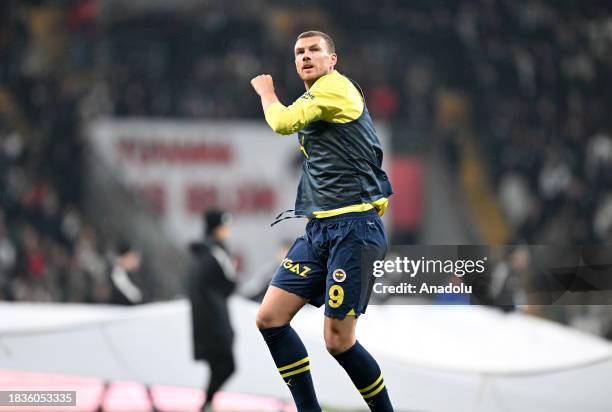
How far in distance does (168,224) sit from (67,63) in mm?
2616

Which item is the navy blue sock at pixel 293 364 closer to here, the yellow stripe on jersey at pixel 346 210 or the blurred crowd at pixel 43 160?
the yellow stripe on jersey at pixel 346 210

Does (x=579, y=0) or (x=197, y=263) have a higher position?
(x=579, y=0)

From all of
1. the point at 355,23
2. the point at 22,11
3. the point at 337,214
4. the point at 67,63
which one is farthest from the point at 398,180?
the point at 337,214

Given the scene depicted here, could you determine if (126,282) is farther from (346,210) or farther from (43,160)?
(43,160)

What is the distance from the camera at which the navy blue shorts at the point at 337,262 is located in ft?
13.9

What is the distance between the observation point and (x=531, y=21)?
13492 millimetres

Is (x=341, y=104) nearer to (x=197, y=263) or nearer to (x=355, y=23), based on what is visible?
(x=197, y=263)

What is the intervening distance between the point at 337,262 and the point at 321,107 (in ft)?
2.10

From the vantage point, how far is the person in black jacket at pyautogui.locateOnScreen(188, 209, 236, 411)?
6.47m

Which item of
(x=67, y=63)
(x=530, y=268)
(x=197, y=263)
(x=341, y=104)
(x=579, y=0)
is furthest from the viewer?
(x=67, y=63)

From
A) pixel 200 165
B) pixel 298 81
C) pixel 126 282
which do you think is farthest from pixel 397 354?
pixel 200 165

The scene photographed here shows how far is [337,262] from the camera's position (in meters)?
4.25

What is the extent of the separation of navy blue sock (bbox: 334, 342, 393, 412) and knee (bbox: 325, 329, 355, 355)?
0.03 m

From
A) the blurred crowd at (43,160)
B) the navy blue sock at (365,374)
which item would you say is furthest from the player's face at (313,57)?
the blurred crowd at (43,160)
